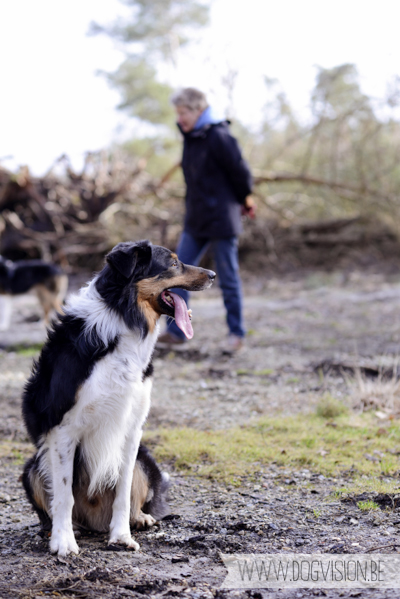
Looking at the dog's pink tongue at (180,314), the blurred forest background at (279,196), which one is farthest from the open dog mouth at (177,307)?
the blurred forest background at (279,196)

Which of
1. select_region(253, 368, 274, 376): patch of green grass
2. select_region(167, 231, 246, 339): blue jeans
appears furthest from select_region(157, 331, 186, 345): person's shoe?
select_region(253, 368, 274, 376): patch of green grass

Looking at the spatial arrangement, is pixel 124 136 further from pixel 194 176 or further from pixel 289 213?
pixel 194 176

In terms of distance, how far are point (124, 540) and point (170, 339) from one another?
470 centimetres

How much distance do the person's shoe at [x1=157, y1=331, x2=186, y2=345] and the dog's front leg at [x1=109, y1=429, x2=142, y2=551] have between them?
4488 mm

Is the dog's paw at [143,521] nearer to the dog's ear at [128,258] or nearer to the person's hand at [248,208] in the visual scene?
the dog's ear at [128,258]

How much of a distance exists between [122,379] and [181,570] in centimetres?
96

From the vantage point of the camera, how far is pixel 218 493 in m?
3.79

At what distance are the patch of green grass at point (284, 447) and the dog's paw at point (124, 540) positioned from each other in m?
1.11

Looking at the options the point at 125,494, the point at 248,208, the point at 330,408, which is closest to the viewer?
the point at 125,494

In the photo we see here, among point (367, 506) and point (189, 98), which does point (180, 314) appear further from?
point (189, 98)

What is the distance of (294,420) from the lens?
16.8 ft

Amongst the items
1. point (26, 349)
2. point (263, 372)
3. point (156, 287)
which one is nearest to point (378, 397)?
point (263, 372)

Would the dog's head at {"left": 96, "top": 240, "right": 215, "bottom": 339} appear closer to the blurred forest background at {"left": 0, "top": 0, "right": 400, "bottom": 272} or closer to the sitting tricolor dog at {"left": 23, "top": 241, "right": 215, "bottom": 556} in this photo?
the sitting tricolor dog at {"left": 23, "top": 241, "right": 215, "bottom": 556}

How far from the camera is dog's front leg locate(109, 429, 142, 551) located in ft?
10.1
